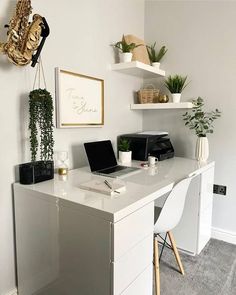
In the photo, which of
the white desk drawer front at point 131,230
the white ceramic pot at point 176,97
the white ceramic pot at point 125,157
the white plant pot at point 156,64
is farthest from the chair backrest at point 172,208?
the white plant pot at point 156,64

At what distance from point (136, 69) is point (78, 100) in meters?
0.64

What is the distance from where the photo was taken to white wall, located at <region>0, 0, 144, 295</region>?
1.39 m

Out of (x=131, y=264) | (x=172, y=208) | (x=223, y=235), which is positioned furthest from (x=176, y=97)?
(x=131, y=264)

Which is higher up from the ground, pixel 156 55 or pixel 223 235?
pixel 156 55

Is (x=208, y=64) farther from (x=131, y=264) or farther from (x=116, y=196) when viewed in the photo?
(x=131, y=264)

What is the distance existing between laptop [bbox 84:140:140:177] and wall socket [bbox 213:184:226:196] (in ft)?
2.95

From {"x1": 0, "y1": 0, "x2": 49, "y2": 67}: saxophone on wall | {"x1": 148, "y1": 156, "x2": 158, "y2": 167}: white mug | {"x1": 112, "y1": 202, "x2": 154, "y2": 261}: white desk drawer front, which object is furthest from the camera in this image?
{"x1": 148, "y1": 156, "x2": 158, "y2": 167}: white mug

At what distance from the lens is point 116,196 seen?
119cm

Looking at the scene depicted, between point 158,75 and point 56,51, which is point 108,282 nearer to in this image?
point 56,51

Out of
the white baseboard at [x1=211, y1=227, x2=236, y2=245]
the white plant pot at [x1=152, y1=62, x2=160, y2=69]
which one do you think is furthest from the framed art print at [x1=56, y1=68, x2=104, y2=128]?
the white baseboard at [x1=211, y1=227, x2=236, y2=245]

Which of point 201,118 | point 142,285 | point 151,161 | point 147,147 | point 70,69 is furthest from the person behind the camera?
point 201,118

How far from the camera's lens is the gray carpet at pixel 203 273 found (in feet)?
5.35

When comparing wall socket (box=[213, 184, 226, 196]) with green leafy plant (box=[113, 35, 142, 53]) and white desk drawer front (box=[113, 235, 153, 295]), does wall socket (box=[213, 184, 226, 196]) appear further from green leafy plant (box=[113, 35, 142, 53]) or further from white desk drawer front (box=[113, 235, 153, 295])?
green leafy plant (box=[113, 35, 142, 53])

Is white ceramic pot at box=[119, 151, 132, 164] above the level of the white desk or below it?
above
